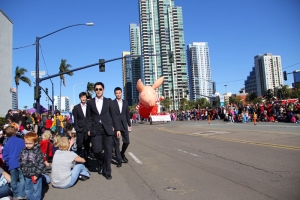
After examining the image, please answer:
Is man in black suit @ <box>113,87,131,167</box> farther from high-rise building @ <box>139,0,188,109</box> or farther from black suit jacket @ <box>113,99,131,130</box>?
high-rise building @ <box>139,0,188,109</box>

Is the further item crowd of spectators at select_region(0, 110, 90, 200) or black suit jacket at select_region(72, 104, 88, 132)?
black suit jacket at select_region(72, 104, 88, 132)

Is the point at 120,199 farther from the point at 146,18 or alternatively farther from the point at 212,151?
the point at 146,18

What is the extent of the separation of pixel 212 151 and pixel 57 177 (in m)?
5.40

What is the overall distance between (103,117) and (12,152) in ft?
6.60

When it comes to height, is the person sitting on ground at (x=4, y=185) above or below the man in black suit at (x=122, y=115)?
below

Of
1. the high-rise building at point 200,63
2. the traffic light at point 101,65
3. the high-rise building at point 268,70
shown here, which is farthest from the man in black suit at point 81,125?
the high-rise building at point 200,63

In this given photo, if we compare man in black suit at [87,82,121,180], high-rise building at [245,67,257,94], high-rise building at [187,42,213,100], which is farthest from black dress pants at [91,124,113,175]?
high-rise building at [245,67,257,94]

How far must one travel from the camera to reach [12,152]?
5.03m

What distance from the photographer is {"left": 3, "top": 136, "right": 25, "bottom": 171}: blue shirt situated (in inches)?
190

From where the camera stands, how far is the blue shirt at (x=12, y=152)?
4.82 metres

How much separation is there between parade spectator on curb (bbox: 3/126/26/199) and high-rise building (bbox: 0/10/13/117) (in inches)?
1145

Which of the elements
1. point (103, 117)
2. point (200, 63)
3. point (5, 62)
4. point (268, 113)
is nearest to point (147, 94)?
point (268, 113)

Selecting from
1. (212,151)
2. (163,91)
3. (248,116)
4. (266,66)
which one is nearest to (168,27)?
(163,91)

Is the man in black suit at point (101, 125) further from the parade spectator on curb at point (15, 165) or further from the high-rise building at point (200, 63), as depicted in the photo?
the high-rise building at point (200, 63)
